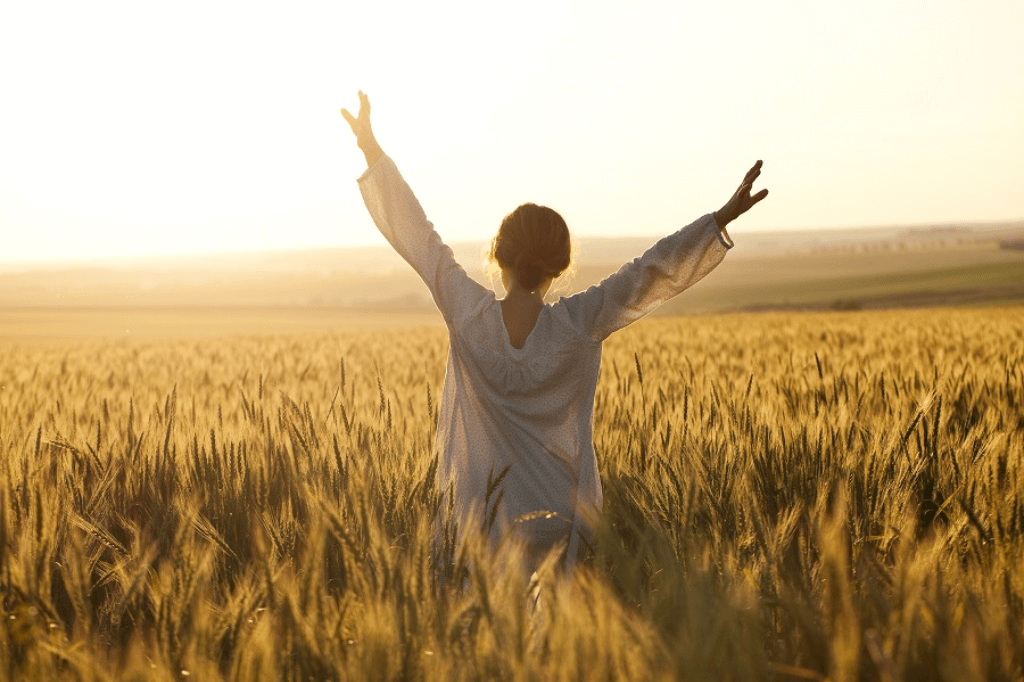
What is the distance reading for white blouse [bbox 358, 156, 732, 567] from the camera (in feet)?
9.54

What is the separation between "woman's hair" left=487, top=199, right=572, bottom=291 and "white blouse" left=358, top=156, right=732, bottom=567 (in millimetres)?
103

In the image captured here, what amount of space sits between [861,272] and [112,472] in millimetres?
58302

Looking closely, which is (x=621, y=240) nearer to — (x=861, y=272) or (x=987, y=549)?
(x=861, y=272)

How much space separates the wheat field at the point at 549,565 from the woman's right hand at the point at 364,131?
85 cm

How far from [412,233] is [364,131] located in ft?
1.22

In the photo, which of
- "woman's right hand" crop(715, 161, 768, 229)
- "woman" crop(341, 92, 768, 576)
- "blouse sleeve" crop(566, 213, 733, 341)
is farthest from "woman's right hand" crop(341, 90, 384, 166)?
"woman's right hand" crop(715, 161, 768, 229)

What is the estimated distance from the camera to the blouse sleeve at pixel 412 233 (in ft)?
9.70

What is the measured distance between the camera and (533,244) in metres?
2.92

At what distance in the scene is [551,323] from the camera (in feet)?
9.68

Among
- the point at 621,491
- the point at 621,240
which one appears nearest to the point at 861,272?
the point at 621,491

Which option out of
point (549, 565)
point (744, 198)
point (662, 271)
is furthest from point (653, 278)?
point (549, 565)

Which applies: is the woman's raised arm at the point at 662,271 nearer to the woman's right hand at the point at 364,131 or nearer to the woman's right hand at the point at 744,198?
the woman's right hand at the point at 744,198

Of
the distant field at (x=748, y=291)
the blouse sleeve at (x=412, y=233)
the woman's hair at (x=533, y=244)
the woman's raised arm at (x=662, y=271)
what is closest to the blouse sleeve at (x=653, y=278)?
the woman's raised arm at (x=662, y=271)

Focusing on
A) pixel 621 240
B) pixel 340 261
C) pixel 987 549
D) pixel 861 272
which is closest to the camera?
pixel 987 549
